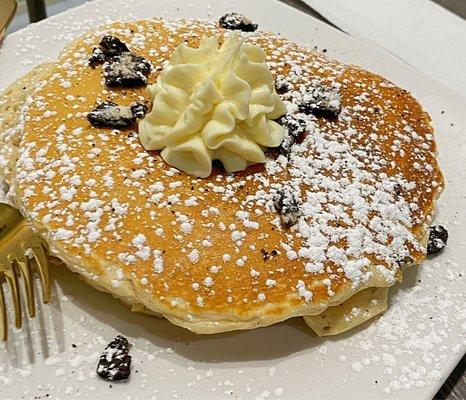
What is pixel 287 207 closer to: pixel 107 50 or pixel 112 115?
pixel 112 115

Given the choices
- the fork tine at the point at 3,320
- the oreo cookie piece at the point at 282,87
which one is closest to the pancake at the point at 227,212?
the oreo cookie piece at the point at 282,87

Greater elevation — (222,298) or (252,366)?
(222,298)

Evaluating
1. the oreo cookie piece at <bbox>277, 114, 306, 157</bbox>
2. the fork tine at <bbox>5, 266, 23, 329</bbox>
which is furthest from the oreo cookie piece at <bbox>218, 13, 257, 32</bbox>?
the fork tine at <bbox>5, 266, 23, 329</bbox>

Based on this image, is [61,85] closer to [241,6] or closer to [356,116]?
[356,116]

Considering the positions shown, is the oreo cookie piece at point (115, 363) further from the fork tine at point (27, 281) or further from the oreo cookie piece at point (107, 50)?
the oreo cookie piece at point (107, 50)

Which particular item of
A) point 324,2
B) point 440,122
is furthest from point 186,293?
point 324,2

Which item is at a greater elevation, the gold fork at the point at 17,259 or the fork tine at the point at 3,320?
the gold fork at the point at 17,259
